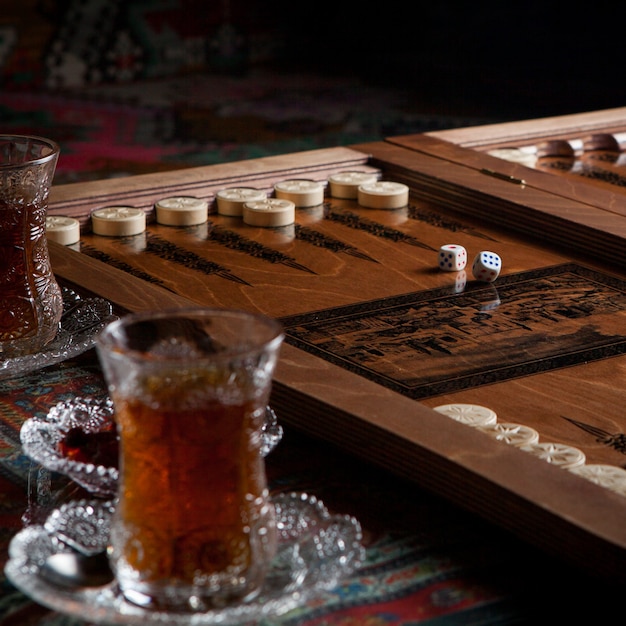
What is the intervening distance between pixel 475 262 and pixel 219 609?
1509mm

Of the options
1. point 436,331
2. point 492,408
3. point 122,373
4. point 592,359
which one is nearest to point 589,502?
point 492,408

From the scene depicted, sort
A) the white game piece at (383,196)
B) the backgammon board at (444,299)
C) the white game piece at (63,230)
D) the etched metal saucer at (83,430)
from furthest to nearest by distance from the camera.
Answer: the white game piece at (383,196), the white game piece at (63,230), the backgammon board at (444,299), the etched metal saucer at (83,430)

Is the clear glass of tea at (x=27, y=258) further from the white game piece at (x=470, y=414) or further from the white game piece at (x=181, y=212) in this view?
the white game piece at (x=181, y=212)

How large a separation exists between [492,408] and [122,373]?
0.86 metres

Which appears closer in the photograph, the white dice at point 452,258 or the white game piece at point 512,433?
the white game piece at point 512,433

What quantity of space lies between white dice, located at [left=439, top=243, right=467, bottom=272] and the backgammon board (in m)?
0.03

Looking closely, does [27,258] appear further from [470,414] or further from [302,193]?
[302,193]

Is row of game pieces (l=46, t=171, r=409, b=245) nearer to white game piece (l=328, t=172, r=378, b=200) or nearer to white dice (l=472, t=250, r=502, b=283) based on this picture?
white game piece (l=328, t=172, r=378, b=200)

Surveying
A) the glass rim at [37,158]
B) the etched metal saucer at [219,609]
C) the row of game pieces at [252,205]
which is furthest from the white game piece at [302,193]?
the etched metal saucer at [219,609]

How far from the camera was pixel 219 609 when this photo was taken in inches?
49.3

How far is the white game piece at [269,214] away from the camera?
310cm

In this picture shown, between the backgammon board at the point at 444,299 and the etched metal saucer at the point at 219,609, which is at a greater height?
the etched metal saucer at the point at 219,609

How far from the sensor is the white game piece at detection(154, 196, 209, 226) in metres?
3.12

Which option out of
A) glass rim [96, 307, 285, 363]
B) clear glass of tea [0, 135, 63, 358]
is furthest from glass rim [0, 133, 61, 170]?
glass rim [96, 307, 285, 363]
